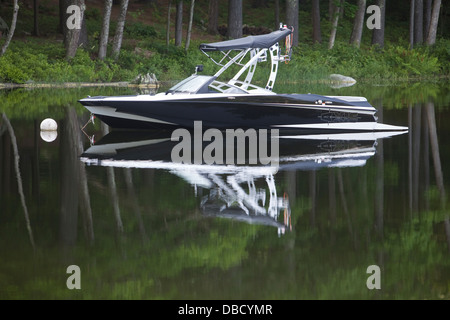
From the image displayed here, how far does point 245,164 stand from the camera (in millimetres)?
15219

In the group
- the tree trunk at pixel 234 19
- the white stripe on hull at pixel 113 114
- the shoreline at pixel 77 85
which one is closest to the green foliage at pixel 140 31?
the tree trunk at pixel 234 19

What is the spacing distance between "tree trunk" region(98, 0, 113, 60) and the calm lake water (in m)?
21.5

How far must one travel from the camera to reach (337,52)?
4766cm

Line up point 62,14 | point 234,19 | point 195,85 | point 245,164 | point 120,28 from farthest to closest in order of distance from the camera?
point 234,19 → point 62,14 → point 120,28 → point 195,85 → point 245,164

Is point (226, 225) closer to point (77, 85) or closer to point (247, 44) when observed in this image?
point (247, 44)

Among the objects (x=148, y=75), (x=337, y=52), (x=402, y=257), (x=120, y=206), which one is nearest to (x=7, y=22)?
(x=148, y=75)

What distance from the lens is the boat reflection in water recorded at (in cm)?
1102

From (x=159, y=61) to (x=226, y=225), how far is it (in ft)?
102

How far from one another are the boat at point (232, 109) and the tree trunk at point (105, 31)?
18.0 m

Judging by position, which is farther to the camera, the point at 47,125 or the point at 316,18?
the point at 316,18

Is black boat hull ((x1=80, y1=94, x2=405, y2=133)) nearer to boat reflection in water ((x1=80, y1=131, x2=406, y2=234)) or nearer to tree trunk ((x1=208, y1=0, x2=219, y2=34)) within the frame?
boat reflection in water ((x1=80, y1=131, x2=406, y2=234))

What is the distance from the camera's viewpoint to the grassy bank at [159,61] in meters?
36.6

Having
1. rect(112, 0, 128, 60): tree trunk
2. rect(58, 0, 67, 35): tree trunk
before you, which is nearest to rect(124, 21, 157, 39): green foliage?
rect(58, 0, 67, 35): tree trunk

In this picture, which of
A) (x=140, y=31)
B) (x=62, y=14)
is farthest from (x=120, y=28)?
(x=140, y=31)
